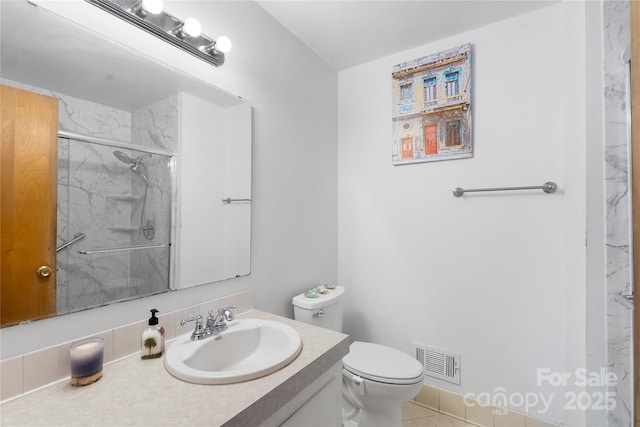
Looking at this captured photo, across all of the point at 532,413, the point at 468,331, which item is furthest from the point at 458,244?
the point at 532,413

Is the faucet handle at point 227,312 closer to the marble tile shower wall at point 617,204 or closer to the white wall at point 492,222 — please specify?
the white wall at point 492,222

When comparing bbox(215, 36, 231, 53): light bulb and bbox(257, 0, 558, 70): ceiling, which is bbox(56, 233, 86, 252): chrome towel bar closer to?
bbox(215, 36, 231, 53): light bulb

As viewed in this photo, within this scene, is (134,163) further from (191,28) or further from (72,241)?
(191,28)

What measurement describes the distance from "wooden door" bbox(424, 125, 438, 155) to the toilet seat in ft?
3.88

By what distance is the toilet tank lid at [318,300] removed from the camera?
1.56 meters

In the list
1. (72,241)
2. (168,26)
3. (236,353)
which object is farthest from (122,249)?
(168,26)

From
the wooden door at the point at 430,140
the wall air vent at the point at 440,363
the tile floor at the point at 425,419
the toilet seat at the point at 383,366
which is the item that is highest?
the wooden door at the point at 430,140

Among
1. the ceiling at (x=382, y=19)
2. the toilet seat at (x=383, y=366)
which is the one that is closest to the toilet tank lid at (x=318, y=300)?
the toilet seat at (x=383, y=366)

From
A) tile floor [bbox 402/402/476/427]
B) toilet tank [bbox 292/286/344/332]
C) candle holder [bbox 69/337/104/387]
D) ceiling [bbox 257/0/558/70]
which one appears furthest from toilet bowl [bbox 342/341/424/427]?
ceiling [bbox 257/0/558/70]

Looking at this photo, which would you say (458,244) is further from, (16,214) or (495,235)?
(16,214)

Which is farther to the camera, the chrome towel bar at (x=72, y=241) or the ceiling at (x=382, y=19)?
the ceiling at (x=382, y=19)

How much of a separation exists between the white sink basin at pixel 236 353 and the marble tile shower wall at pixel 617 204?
1219 mm

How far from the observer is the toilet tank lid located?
1559 millimetres

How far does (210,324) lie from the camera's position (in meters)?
1.09
